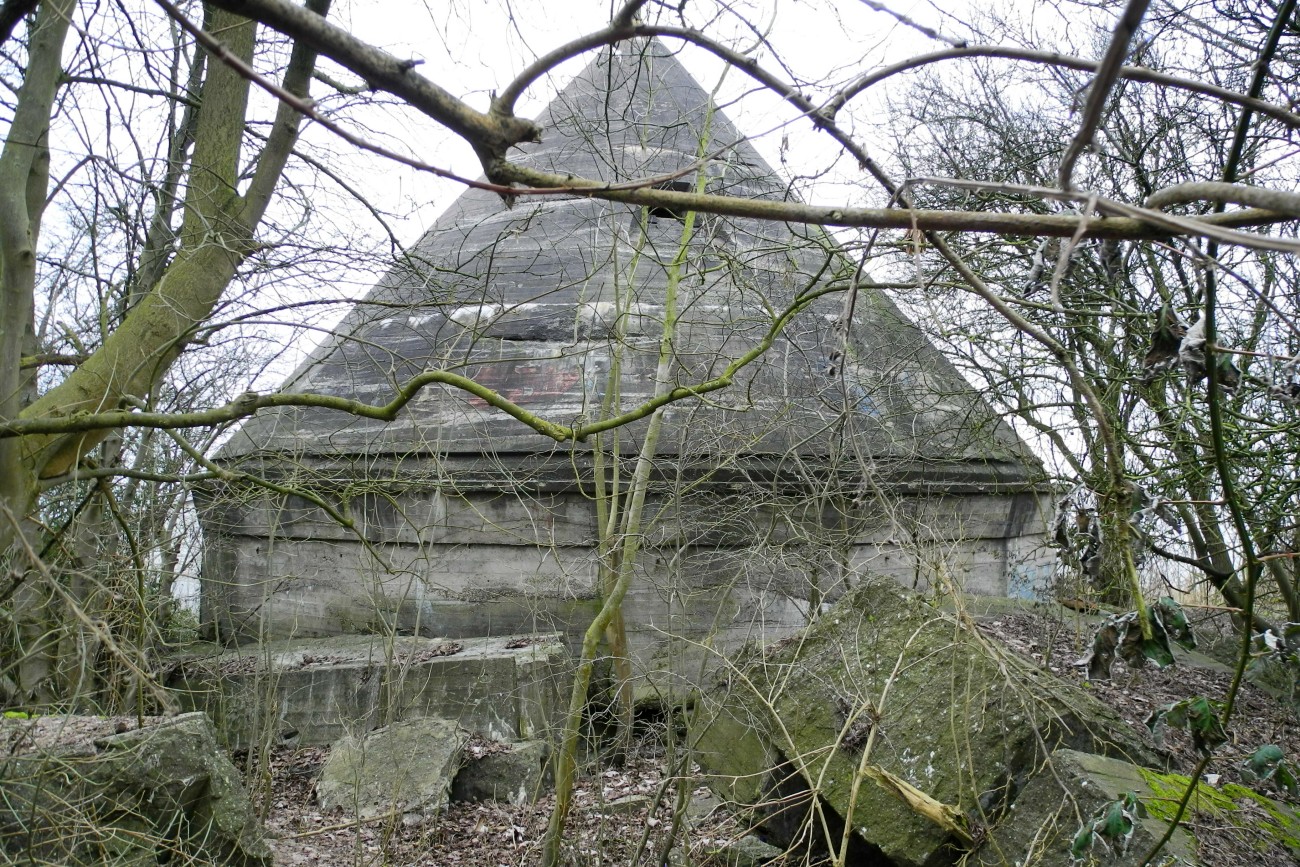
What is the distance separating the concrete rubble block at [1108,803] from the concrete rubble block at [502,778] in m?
3.42

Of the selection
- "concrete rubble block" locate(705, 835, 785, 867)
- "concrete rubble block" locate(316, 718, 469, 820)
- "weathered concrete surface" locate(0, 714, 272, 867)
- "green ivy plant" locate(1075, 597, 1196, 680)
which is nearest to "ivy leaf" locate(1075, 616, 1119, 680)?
"green ivy plant" locate(1075, 597, 1196, 680)

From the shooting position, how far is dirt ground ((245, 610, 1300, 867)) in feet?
15.4

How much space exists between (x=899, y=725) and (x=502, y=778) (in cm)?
312

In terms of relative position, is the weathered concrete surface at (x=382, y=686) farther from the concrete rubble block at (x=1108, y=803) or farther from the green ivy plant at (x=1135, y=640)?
the green ivy plant at (x=1135, y=640)

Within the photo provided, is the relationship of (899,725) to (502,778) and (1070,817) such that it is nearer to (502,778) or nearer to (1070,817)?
(1070,817)

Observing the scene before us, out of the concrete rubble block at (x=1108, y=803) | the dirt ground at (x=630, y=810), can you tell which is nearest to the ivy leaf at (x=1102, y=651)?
the concrete rubble block at (x=1108, y=803)

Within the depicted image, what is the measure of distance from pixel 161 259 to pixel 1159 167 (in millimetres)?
7612

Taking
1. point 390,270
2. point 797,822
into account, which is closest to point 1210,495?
point 797,822

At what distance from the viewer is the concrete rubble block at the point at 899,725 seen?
4.00 meters

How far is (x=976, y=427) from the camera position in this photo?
288 inches

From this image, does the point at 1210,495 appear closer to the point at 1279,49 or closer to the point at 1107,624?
the point at 1279,49

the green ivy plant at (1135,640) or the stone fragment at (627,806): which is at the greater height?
the green ivy plant at (1135,640)

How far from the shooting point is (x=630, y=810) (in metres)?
5.52

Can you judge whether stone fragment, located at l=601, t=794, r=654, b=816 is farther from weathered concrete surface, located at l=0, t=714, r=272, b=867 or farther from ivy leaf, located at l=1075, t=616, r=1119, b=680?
ivy leaf, located at l=1075, t=616, r=1119, b=680
